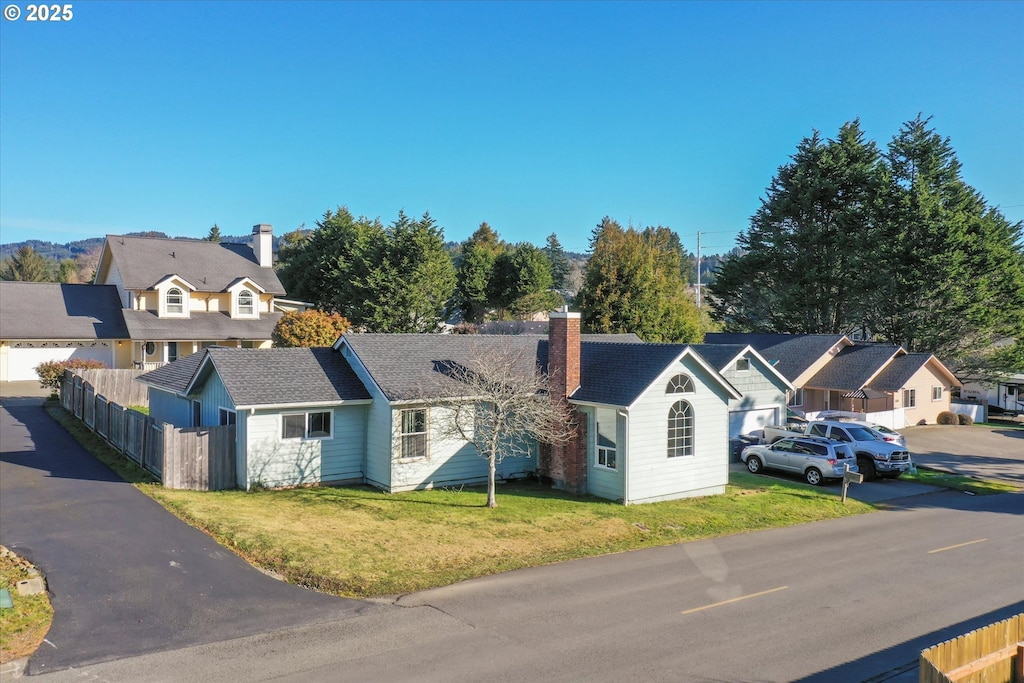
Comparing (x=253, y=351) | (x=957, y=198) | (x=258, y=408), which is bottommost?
(x=258, y=408)

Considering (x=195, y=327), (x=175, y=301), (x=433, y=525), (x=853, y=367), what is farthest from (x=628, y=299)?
(x=433, y=525)

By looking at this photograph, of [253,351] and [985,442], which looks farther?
[985,442]

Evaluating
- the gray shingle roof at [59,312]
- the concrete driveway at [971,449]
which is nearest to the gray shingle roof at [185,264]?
the gray shingle roof at [59,312]

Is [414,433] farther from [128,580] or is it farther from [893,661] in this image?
[893,661]

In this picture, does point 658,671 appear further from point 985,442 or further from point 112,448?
point 985,442


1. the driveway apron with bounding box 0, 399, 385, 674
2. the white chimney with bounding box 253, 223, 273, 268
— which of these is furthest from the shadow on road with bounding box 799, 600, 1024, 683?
the white chimney with bounding box 253, 223, 273, 268

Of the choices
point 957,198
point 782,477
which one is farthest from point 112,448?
point 957,198

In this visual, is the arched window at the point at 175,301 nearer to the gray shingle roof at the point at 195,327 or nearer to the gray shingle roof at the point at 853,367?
the gray shingle roof at the point at 195,327
